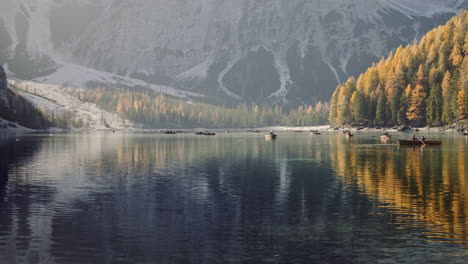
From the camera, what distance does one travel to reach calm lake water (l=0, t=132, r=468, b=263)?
1222 inches

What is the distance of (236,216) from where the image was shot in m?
41.6

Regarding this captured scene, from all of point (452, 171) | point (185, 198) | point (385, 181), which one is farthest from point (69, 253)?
point (452, 171)

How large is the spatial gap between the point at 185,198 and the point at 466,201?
24754 mm

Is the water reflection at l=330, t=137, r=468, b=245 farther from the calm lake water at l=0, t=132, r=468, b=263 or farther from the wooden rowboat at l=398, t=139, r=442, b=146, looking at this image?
the wooden rowboat at l=398, t=139, r=442, b=146

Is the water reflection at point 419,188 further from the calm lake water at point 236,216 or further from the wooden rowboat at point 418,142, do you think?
the wooden rowboat at point 418,142

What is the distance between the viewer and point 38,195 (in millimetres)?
52719

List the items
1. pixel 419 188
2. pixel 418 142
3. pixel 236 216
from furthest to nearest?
pixel 418 142
pixel 419 188
pixel 236 216

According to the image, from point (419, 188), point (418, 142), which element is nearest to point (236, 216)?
point (419, 188)

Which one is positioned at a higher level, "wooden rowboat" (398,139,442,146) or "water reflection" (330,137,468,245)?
"wooden rowboat" (398,139,442,146)

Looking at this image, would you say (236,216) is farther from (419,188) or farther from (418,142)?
(418,142)

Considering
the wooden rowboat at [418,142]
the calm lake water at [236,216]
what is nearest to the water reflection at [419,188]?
the calm lake water at [236,216]

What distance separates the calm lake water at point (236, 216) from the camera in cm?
3103

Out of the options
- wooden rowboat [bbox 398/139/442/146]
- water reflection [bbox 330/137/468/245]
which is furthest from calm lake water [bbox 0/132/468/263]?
wooden rowboat [bbox 398/139/442/146]

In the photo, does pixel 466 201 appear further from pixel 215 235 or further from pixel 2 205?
pixel 2 205
